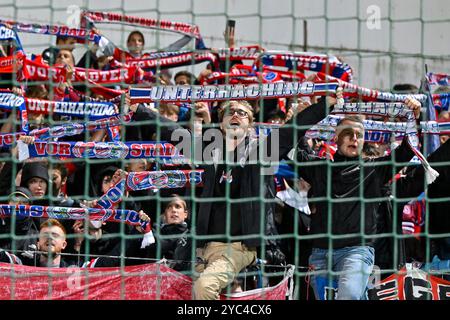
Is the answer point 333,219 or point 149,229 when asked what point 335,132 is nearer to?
point 333,219

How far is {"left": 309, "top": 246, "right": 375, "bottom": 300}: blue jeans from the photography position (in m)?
6.35

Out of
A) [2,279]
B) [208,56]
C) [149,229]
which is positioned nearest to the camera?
[2,279]

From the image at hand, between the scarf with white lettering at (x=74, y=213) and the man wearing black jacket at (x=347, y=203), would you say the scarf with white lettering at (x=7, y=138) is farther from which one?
the man wearing black jacket at (x=347, y=203)

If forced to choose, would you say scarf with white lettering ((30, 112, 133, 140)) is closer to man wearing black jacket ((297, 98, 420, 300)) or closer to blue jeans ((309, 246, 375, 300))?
man wearing black jacket ((297, 98, 420, 300))

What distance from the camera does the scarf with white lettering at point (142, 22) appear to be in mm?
9211

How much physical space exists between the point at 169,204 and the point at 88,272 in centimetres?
77

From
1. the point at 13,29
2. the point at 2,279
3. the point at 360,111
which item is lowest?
the point at 2,279

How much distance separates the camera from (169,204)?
701cm

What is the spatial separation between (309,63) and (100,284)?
10.2ft

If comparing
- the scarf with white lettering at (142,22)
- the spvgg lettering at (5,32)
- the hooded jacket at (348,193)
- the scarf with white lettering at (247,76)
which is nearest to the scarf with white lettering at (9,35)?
the spvgg lettering at (5,32)

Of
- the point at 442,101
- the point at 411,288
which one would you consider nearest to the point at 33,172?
the point at 411,288

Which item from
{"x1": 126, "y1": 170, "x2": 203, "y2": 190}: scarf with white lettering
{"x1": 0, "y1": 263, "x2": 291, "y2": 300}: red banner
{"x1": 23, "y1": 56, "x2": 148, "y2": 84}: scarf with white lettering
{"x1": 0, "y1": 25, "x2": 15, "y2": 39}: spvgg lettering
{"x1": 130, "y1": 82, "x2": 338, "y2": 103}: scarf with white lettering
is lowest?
{"x1": 0, "y1": 263, "x2": 291, "y2": 300}: red banner

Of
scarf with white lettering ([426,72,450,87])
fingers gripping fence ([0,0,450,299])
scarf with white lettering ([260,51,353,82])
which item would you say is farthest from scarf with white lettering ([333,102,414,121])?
scarf with white lettering ([260,51,353,82])

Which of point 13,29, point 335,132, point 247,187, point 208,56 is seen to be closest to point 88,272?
point 247,187
